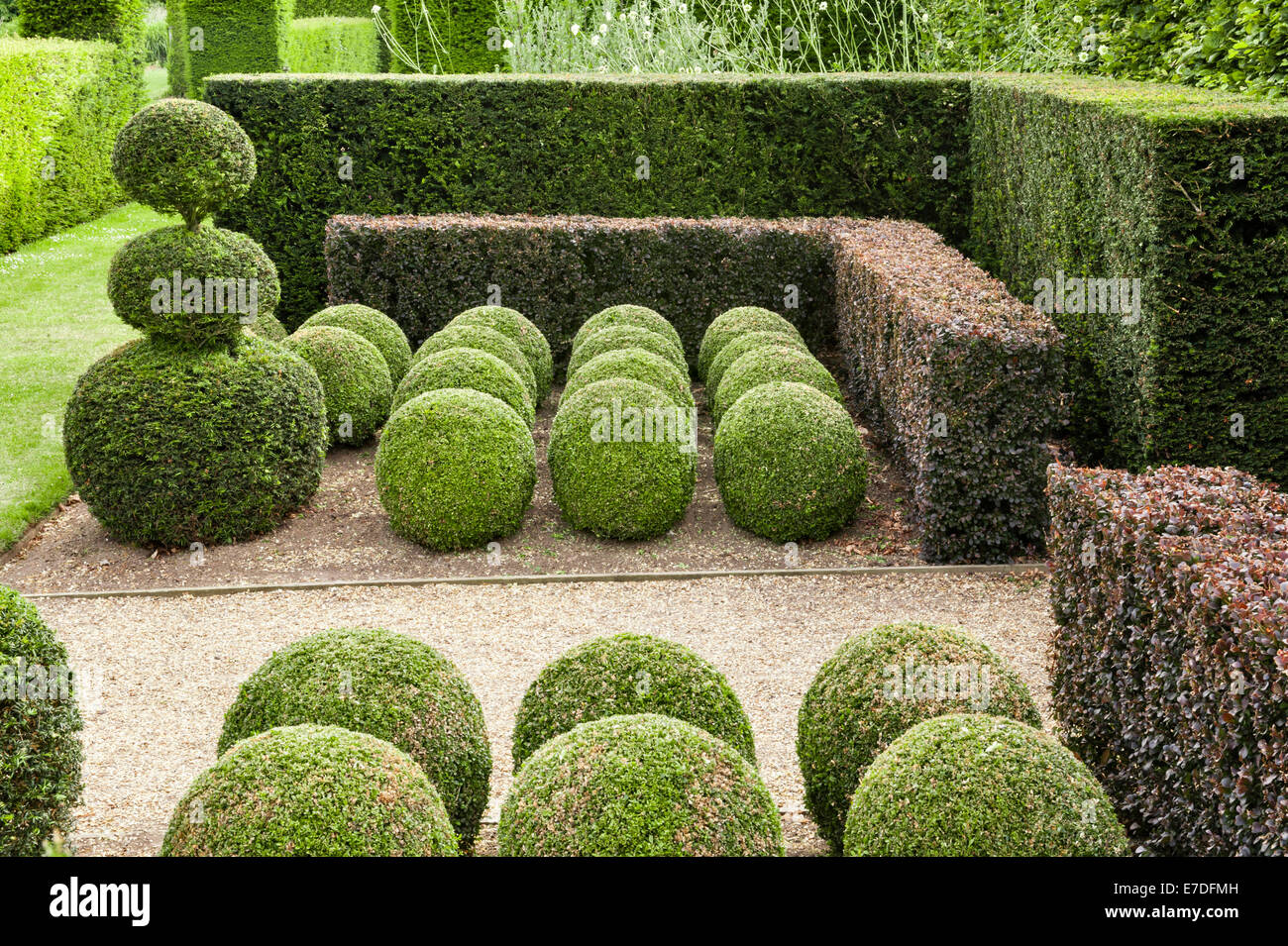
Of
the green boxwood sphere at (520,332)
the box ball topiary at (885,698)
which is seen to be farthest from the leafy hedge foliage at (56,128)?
the box ball topiary at (885,698)

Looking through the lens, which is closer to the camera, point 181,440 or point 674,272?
point 181,440

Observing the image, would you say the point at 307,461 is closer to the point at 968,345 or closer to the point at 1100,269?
the point at 968,345

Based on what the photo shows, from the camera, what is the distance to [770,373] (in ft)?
31.3

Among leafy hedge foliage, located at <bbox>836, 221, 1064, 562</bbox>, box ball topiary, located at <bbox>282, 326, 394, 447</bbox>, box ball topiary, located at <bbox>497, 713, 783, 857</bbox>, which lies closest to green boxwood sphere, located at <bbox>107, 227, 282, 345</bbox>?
box ball topiary, located at <bbox>282, 326, 394, 447</bbox>

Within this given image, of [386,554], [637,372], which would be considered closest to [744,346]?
[637,372]

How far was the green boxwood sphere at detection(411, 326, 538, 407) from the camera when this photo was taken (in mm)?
10328

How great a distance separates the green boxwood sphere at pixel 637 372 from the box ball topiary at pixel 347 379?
1950 millimetres

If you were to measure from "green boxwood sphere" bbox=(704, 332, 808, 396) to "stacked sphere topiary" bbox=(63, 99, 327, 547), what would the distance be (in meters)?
3.94

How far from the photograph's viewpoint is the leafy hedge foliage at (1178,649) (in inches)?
135

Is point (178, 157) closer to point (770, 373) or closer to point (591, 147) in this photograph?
point (770, 373)

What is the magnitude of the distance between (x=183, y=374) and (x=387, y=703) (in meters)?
4.51

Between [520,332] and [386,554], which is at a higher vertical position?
[520,332]

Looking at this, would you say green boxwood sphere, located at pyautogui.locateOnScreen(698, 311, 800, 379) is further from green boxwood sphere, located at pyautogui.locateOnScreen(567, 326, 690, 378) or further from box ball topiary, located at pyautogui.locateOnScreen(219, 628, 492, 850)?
box ball topiary, located at pyautogui.locateOnScreen(219, 628, 492, 850)

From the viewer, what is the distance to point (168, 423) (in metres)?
7.99
